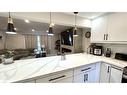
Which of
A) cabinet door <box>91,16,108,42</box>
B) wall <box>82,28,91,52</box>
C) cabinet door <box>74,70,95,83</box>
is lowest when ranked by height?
cabinet door <box>74,70,95,83</box>

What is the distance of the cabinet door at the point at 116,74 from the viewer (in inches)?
58.8

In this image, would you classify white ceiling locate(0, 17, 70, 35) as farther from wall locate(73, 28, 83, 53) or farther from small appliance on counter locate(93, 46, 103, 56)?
small appliance on counter locate(93, 46, 103, 56)

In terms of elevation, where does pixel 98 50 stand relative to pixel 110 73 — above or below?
above

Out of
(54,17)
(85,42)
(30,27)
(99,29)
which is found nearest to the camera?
(54,17)

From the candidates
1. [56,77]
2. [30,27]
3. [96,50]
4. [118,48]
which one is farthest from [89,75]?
[30,27]

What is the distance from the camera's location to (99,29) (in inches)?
84.7

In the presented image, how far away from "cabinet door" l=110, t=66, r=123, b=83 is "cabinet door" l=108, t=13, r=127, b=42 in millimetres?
608

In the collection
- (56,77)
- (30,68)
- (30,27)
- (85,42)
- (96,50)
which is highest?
(30,27)

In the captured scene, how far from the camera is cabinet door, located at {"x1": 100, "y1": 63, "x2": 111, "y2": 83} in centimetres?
170

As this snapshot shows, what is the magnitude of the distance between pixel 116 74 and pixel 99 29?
3.79 ft

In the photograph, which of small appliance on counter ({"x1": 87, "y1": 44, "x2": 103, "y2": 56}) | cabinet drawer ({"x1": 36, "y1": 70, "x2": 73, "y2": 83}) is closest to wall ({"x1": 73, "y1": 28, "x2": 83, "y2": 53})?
small appliance on counter ({"x1": 87, "y1": 44, "x2": 103, "y2": 56})

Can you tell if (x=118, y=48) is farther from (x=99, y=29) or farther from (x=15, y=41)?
(x=15, y=41)
